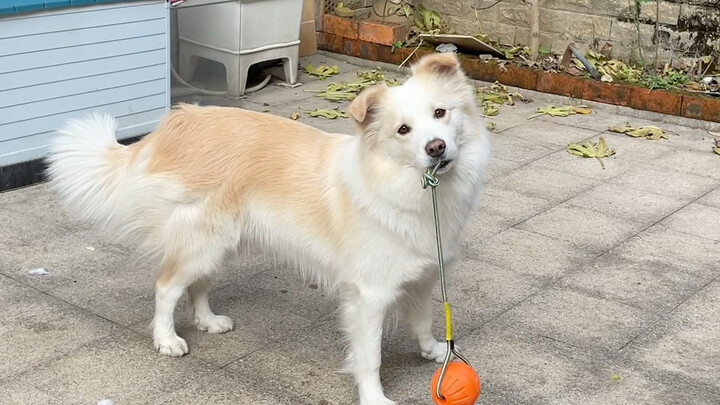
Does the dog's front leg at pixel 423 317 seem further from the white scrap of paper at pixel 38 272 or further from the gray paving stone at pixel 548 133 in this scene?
the gray paving stone at pixel 548 133

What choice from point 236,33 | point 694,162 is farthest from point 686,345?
point 236,33

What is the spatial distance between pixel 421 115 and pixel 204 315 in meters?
1.49

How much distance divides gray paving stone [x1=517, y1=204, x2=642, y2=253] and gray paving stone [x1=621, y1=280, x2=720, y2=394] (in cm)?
80

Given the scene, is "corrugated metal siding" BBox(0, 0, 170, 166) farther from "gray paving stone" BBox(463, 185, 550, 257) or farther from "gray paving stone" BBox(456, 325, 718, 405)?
"gray paving stone" BBox(456, 325, 718, 405)

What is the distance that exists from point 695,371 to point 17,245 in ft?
11.0

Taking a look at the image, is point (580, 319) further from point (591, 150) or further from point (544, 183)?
point (591, 150)

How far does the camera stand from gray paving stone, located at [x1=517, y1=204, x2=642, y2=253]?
5.11m

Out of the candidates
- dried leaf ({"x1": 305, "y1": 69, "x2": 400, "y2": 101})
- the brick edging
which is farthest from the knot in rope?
the brick edging

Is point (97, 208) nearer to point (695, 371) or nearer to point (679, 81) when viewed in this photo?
point (695, 371)

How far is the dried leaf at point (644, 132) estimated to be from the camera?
698 centimetres

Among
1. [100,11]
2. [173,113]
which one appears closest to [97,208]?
[173,113]

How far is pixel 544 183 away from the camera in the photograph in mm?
6012

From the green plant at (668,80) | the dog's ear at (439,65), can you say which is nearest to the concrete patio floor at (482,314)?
the dog's ear at (439,65)

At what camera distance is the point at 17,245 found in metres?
4.83
